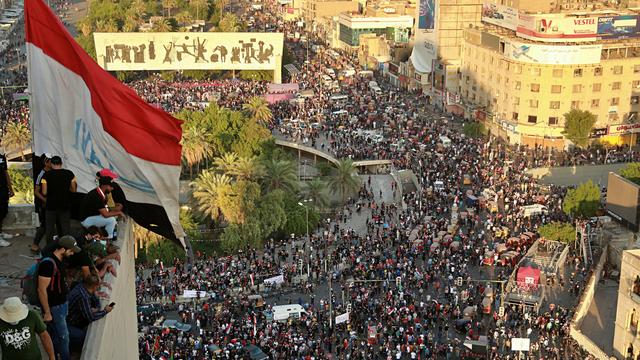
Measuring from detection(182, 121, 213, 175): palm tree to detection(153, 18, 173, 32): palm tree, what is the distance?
40.8m

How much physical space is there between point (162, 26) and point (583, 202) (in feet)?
202

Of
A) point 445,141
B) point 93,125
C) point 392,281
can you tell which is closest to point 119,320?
point 93,125

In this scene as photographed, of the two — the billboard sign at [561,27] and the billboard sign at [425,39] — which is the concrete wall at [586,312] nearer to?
the billboard sign at [561,27]

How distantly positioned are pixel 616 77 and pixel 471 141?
474 inches

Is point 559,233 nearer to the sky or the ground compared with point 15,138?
nearer to the ground

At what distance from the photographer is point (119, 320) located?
315 inches

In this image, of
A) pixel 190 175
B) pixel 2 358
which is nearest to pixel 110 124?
pixel 2 358

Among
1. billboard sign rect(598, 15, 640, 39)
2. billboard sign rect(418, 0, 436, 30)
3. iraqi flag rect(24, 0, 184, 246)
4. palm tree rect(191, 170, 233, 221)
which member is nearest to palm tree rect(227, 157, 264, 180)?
palm tree rect(191, 170, 233, 221)

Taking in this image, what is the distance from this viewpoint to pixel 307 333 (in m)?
33.8

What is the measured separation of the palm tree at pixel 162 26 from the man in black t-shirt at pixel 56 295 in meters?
91.5

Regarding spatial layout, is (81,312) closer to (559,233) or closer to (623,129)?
(559,233)

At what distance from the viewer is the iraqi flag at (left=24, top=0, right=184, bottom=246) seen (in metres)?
9.58

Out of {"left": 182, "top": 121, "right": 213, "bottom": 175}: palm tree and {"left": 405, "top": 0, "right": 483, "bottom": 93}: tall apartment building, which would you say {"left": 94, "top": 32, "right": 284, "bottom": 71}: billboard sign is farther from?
{"left": 182, "top": 121, "right": 213, "bottom": 175}: palm tree

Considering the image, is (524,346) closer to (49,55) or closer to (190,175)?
(49,55)
